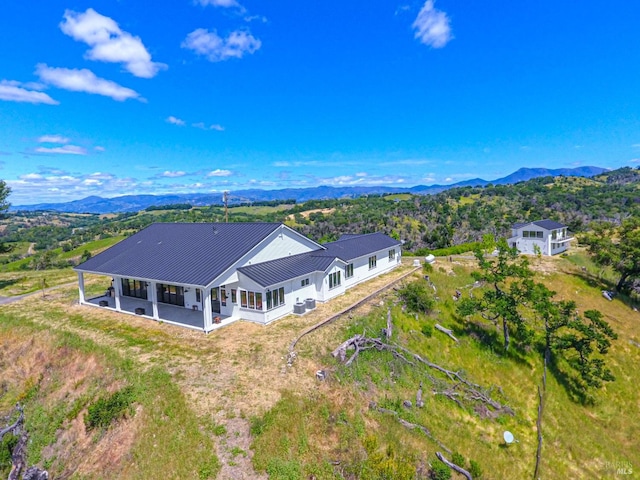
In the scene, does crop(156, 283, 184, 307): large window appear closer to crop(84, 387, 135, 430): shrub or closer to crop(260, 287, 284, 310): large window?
crop(260, 287, 284, 310): large window

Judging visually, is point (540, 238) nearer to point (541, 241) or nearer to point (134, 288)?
point (541, 241)

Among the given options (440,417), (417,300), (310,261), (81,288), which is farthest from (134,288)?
(440,417)

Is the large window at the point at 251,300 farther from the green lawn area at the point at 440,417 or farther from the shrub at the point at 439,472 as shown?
the shrub at the point at 439,472

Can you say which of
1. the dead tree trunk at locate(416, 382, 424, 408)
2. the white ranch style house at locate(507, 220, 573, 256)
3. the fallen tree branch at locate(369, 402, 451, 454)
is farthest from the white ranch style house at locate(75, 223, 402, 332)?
the white ranch style house at locate(507, 220, 573, 256)

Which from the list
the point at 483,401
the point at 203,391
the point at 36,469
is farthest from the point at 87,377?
the point at 483,401

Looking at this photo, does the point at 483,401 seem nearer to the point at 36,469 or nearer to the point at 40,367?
the point at 36,469

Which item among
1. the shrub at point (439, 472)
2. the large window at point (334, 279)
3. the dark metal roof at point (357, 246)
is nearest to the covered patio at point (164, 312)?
the large window at point (334, 279)
